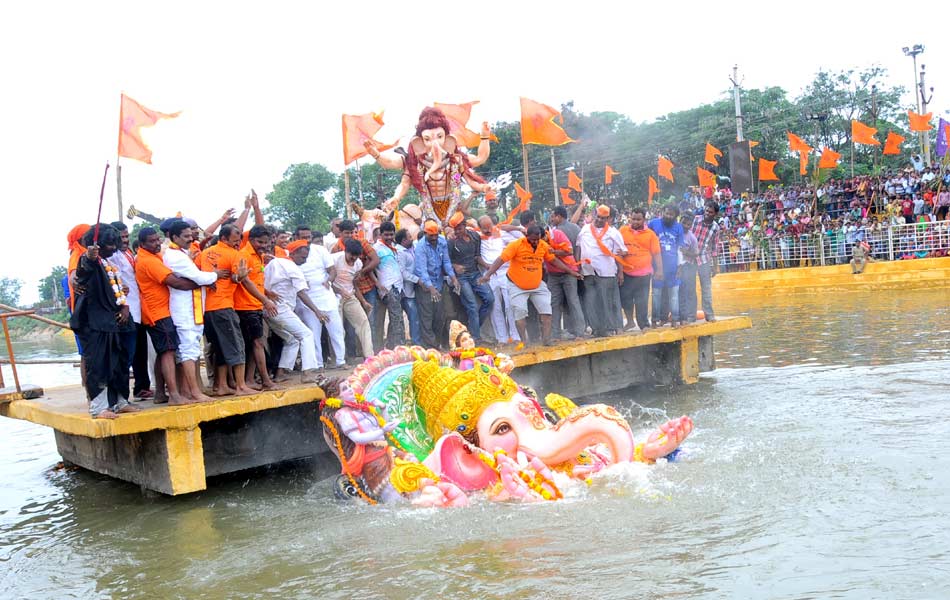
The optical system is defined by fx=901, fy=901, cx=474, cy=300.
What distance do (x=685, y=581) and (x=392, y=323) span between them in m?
5.54

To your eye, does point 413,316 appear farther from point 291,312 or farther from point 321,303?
point 291,312

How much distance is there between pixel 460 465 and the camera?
22.1 ft

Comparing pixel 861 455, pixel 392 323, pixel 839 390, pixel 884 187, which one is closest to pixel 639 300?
pixel 839 390

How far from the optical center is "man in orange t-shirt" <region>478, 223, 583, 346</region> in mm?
10000

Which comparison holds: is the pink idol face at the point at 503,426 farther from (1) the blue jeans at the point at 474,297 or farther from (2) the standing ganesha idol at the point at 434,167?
(2) the standing ganesha idol at the point at 434,167

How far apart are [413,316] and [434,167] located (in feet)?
10.2

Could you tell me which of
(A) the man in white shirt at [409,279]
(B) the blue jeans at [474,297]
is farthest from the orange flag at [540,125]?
(A) the man in white shirt at [409,279]

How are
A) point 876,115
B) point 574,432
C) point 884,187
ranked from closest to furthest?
1. point 574,432
2. point 884,187
3. point 876,115

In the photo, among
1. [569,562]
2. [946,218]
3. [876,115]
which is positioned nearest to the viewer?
[569,562]

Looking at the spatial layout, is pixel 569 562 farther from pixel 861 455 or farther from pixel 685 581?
pixel 861 455

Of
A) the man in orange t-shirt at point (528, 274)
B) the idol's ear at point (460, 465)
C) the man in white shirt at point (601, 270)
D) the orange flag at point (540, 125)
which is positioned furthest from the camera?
the orange flag at point (540, 125)

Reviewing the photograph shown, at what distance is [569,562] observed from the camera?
5.30m

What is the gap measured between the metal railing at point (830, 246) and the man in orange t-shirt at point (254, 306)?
64.2 feet

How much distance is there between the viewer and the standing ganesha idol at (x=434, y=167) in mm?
12750
